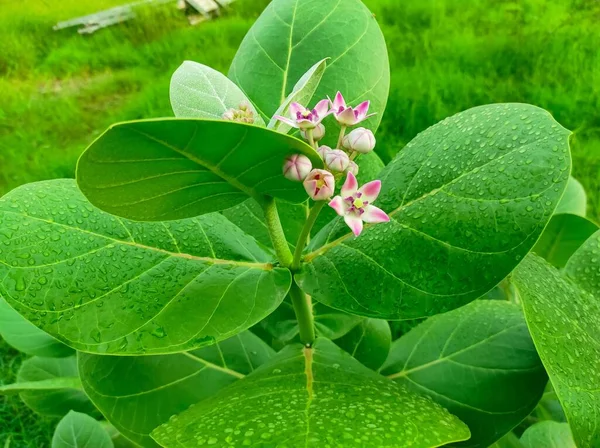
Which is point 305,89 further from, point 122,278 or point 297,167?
point 122,278

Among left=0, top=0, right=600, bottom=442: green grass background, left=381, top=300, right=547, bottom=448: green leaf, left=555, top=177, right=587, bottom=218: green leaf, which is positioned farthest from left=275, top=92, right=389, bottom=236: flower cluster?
left=0, top=0, right=600, bottom=442: green grass background

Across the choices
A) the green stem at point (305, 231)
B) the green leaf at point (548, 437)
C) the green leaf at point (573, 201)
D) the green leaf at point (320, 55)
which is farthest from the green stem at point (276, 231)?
the green leaf at point (573, 201)

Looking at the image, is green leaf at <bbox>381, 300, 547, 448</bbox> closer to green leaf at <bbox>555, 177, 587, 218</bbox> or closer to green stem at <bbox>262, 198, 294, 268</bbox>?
green stem at <bbox>262, 198, 294, 268</bbox>

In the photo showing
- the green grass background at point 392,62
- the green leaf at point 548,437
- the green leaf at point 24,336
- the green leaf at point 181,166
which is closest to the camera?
the green leaf at point 181,166

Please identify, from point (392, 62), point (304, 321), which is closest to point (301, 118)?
point (304, 321)

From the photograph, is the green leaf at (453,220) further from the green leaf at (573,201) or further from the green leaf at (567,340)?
the green leaf at (573,201)

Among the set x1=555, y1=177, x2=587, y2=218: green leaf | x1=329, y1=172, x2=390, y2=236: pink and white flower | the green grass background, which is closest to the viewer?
x1=329, y1=172, x2=390, y2=236: pink and white flower
